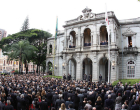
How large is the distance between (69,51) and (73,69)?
21.3 ft

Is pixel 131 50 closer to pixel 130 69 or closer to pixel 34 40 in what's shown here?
pixel 130 69

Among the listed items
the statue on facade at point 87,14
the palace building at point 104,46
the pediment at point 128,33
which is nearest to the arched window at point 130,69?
the palace building at point 104,46

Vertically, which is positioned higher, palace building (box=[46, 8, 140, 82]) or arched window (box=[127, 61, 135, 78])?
palace building (box=[46, 8, 140, 82])

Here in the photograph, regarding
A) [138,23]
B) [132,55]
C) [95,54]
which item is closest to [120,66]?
[132,55]

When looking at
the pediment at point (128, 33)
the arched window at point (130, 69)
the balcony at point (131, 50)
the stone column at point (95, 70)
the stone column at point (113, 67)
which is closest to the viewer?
the stone column at point (113, 67)

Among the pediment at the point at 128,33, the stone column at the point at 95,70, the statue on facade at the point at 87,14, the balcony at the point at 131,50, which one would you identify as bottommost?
the stone column at the point at 95,70

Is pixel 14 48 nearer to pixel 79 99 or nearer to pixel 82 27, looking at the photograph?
pixel 82 27

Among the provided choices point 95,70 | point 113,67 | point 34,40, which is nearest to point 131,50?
point 113,67

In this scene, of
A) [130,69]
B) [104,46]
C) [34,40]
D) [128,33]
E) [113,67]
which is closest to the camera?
[113,67]

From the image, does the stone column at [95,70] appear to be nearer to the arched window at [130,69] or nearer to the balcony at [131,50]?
the balcony at [131,50]

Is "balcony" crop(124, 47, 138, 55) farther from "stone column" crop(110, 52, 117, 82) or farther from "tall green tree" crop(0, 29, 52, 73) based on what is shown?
"tall green tree" crop(0, 29, 52, 73)

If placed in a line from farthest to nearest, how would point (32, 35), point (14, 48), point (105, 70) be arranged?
point (32, 35)
point (14, 48)
point (105, 70)

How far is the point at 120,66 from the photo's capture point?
98.8 ft

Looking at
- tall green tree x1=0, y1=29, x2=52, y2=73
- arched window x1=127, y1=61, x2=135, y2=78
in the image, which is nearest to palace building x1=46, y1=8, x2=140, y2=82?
arched window x1=127, y1=61, x2=135, y2=78
